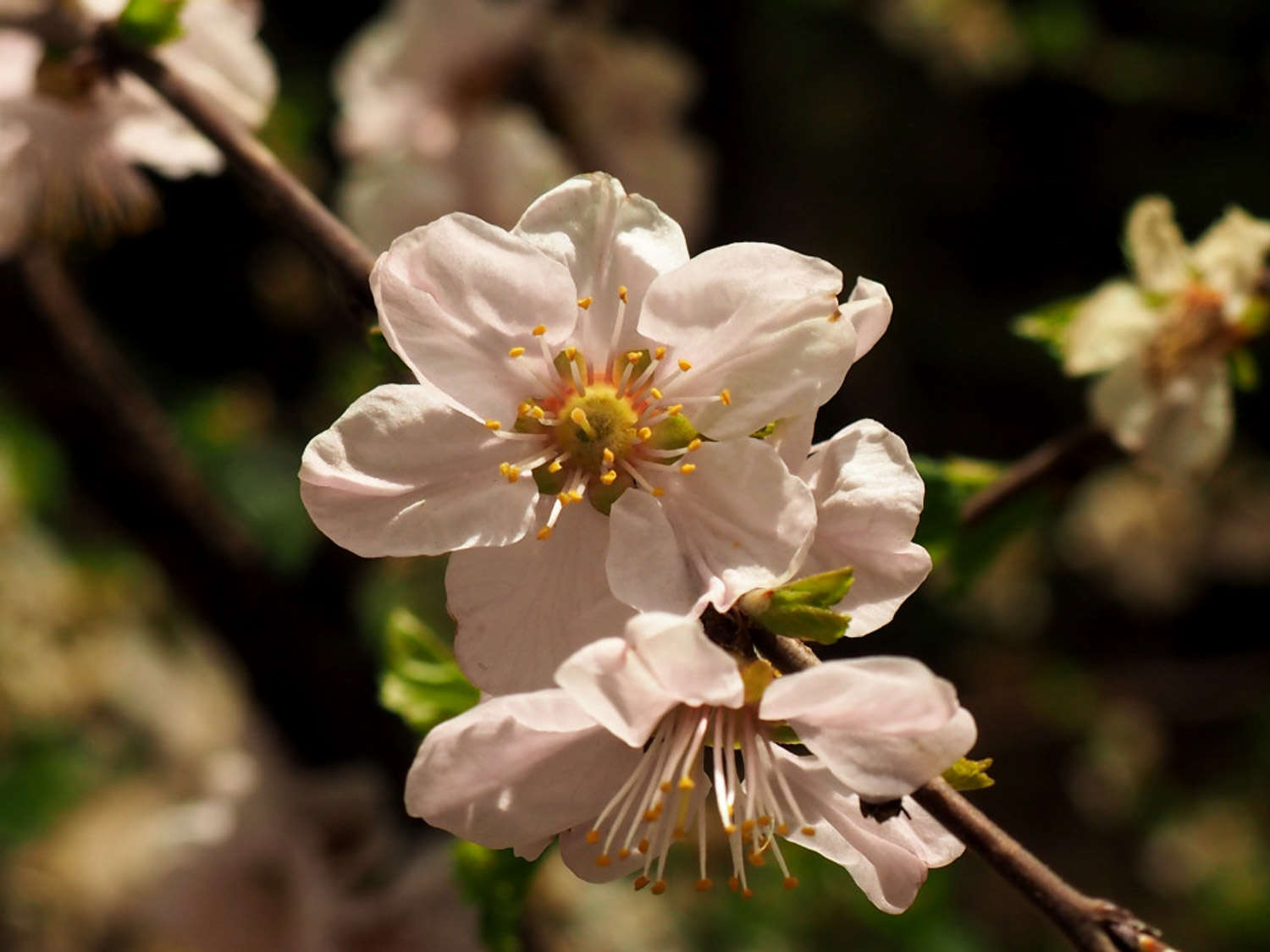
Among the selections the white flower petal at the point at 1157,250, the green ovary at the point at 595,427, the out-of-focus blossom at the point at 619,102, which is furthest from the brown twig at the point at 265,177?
the out-of-focus blossom at the point at 619,102

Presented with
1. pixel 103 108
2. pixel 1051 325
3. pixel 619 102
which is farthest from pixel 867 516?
pixel 619 102

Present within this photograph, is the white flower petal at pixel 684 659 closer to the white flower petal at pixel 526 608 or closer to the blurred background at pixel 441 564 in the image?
the white flower petal at pixel 526 608

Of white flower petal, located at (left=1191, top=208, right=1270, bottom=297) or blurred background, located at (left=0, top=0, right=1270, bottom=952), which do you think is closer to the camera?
white flower petal, located at (left=1191, top=208, right=1270, bottom=297)

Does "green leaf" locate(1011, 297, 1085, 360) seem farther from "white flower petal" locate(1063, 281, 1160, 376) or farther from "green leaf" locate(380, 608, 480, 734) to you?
"green leaf" locate(380, 608, 480, 734)

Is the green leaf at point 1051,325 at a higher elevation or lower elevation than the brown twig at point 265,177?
lower

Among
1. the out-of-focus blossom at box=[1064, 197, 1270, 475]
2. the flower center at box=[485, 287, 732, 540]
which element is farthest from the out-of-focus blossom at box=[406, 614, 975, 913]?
the out-of-focus blossom at box=[1064, 197, 1270, 475]

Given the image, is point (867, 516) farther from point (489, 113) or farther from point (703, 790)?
point (489, 113)
